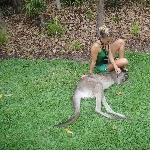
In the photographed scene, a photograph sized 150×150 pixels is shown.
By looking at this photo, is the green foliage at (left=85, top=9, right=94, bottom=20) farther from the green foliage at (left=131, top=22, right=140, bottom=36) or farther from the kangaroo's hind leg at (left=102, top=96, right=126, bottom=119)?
the kangaroo's hind leg at (left=102, top=96, right=126, bottom=119)

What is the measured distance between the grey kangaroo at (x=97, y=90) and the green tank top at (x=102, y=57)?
308 mm

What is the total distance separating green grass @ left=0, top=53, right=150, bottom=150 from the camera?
24.6 ft

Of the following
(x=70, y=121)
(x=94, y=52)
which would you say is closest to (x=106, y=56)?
(x=94, y=52)

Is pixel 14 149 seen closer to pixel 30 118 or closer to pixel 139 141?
pixel 30 118

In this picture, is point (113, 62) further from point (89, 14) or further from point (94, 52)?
point (89, 14)

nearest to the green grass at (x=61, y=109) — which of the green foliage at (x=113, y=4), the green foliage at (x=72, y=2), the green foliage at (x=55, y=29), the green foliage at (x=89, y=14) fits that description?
the green foliage at (x=55, y=29)

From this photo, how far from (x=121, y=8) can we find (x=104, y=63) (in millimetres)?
3713

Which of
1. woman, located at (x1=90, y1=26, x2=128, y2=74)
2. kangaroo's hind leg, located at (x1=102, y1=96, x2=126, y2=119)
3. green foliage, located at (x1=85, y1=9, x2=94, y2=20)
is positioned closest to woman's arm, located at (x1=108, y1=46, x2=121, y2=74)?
woman, located at (x1=90, y1=26, x2=128, y2=74)

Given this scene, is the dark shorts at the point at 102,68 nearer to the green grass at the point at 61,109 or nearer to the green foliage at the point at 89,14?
the green grass at the point at 61,109

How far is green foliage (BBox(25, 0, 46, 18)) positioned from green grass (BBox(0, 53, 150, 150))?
2.04 m

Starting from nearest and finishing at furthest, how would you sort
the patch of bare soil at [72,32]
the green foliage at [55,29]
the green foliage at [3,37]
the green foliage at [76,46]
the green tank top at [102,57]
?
the green tank top at [102,57]
the green foliage at [76,46]
the patch of bare soil at [72,32]
the green foliage at [3,37]
the green foliage at [55,29]

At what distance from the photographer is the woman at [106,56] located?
30.0ft

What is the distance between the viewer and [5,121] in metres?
8.28

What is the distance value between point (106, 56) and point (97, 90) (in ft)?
2.87
